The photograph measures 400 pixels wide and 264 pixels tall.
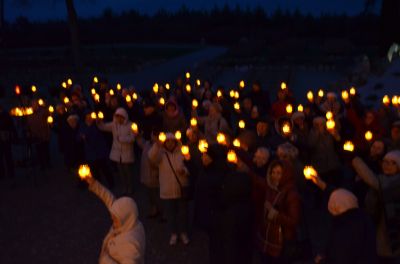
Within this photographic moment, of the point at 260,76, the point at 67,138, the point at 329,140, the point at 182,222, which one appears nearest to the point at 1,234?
the point at 67,138

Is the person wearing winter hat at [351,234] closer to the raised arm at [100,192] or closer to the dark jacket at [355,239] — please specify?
the dark jacket at [355,239]

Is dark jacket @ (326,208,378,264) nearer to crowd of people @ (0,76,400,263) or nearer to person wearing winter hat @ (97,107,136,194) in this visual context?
crowd of people @ (0,76,400,263)

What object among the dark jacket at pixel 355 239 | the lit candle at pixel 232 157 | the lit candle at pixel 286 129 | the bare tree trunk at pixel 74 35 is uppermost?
the bare tree trunk at pixel 74 35

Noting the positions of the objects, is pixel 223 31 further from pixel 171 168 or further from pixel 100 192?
pixel 100 192

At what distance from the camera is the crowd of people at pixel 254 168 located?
15.8 feet

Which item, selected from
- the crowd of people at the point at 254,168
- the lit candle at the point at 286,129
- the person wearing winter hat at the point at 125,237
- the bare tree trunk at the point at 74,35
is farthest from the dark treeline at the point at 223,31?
the person wearing winter hat at the point at 125,237

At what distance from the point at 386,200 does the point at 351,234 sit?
95 cm

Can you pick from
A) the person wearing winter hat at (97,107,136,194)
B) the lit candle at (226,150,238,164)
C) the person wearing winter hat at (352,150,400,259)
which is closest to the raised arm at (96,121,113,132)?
the person wearing winter hat at (97,107,136,194)

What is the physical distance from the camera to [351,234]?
4.15 metres

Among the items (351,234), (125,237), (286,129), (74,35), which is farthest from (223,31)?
(125,237)

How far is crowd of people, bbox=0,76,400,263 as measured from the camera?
4812 mm

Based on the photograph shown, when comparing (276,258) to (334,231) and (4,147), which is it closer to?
(334,231)

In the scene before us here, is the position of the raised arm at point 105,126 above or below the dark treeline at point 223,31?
below

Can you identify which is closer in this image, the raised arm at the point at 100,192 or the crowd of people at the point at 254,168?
the raised arm at the point at 100,192
